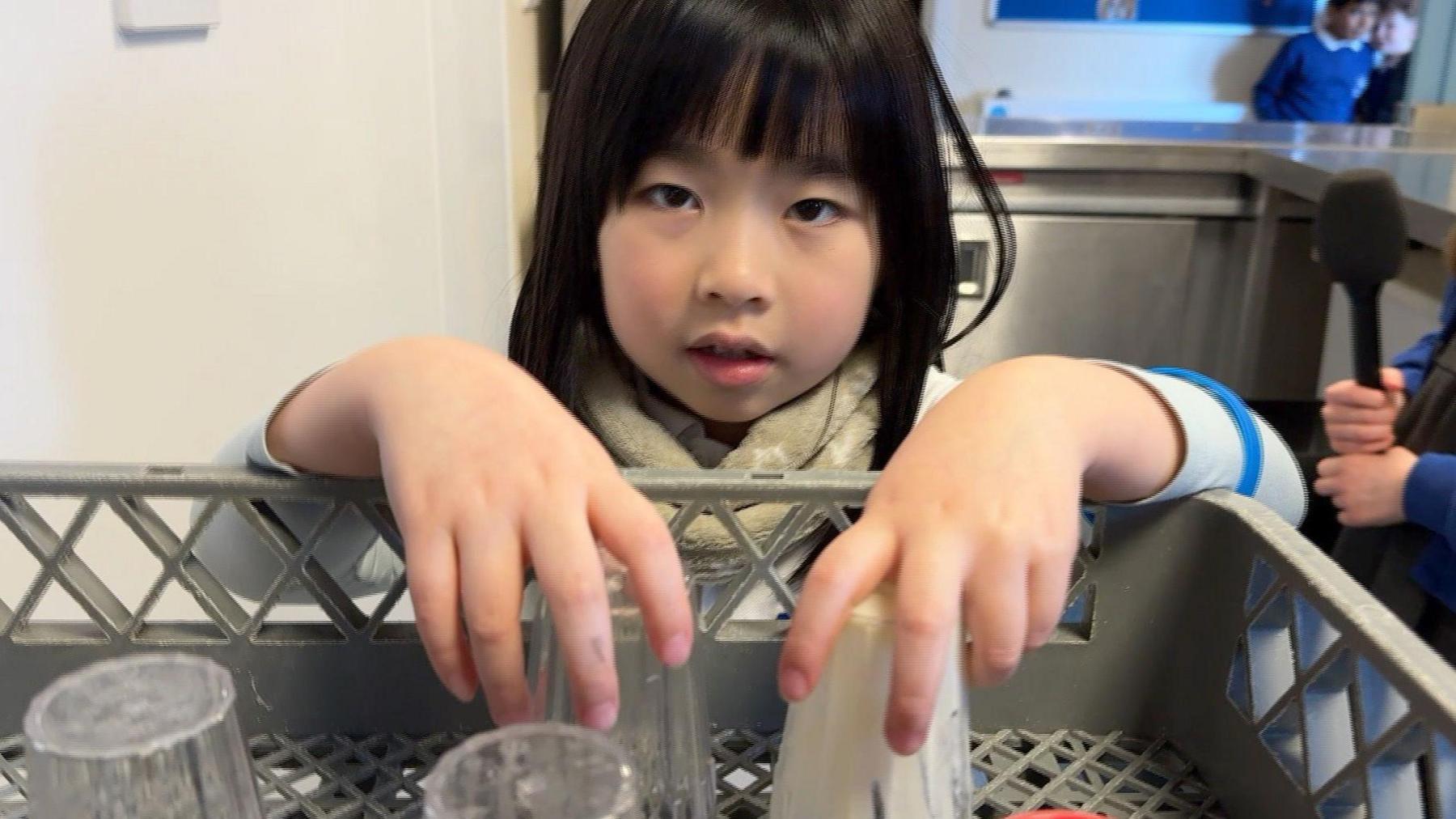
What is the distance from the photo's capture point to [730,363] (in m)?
0.57

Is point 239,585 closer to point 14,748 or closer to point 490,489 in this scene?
point 14,748

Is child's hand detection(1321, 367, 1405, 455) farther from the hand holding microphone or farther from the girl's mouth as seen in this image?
the girl's mouth

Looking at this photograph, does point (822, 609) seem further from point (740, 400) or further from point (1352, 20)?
point (1352, 20)

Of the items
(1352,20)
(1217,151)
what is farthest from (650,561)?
(1352,20)

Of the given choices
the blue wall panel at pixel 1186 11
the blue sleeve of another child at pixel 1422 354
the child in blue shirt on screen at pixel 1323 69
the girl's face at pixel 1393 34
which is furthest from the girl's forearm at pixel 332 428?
the girl's face at pixel 1393 34

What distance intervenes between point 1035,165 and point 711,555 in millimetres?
1432

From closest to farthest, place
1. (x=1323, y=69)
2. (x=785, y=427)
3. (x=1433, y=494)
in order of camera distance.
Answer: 1. (x=785, y=427)
2. (x=1433, y=494)
3. (x=1323, y=69)

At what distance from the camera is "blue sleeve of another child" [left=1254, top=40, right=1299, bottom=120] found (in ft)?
9.73

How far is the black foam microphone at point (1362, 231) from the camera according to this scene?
699 mm

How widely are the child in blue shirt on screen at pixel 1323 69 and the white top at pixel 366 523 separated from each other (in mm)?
2797

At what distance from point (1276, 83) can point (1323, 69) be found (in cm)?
13

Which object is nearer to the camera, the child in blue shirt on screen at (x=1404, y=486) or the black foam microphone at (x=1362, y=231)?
the black foam microphone at (x=1362, y=231)

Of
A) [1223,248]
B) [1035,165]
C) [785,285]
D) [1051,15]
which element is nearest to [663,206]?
[785,285]

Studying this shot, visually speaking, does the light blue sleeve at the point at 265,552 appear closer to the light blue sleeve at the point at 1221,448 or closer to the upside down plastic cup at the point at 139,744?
the upside down plastic cup at the point at 139,744
